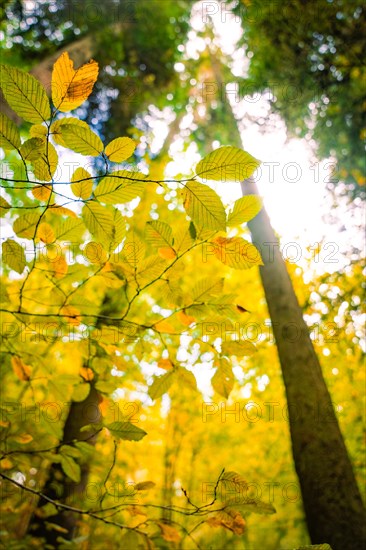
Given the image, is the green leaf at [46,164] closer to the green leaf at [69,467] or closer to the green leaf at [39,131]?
the green leaf at [39,131]

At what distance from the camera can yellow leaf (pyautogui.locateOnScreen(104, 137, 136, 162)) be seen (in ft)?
1.93

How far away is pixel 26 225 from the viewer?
2.53 ft

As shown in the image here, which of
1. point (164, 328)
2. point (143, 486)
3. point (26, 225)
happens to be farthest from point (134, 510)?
point (26, 225)

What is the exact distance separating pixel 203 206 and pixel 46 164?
311 millimetres

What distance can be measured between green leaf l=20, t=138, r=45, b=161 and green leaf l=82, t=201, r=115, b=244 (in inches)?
5.4

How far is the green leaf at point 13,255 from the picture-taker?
0.78m

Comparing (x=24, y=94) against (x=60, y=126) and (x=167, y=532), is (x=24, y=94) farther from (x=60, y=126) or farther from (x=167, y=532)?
(x=167, y=532)

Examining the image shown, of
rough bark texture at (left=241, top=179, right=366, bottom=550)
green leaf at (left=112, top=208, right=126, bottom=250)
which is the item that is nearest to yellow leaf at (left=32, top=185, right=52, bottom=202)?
green leaf at (left=112, top=208, right=126, bottom=250)

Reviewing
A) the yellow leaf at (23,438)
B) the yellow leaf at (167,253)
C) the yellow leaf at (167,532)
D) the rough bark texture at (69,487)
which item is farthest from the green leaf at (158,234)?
the rough bark texture at (69,487)

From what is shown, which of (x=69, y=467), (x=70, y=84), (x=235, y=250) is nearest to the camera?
(x=70, y=84)

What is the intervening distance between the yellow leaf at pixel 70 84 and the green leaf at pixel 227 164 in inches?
8.8

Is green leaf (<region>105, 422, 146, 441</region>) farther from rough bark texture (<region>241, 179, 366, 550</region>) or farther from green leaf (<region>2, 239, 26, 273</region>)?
rough bark texture (<region>241, 179, 366, 550</region>)

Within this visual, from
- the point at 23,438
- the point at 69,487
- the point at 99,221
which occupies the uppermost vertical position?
the point at 99,221

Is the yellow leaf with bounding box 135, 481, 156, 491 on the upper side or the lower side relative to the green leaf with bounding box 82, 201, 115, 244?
lower
